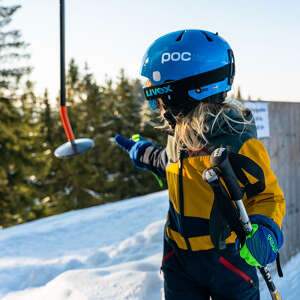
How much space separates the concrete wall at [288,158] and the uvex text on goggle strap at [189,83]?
221cm

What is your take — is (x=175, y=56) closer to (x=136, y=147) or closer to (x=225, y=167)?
(x=225, y=167)

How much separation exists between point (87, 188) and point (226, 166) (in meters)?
24.5

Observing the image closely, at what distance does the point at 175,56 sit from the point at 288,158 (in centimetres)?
305

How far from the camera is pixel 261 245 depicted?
4.07ft

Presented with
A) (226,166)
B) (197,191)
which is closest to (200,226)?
(197,191)

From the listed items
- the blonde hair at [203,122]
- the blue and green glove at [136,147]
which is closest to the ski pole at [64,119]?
the blue and green glove at [136,147]

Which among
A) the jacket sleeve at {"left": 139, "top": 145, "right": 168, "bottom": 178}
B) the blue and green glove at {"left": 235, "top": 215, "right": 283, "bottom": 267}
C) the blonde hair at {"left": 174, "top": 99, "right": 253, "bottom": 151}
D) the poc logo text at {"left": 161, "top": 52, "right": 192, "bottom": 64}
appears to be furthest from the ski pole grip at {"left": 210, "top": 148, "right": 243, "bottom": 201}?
the jacket sleeve at {"left": 139, "top": 145, "right": 168, "bottom": 178}

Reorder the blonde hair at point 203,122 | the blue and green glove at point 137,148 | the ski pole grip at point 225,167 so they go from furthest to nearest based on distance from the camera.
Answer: the blue and green glove at point 137,148 < the blonde hair at point 203,122 < the ski pole grip at point 225,167

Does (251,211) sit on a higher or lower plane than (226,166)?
lower

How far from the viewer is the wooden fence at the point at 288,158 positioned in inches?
152

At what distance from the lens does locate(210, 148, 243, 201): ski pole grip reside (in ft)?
3.94

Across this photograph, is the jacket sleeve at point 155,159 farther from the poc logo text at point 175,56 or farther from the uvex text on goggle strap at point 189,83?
the poc logo text at point 175,56

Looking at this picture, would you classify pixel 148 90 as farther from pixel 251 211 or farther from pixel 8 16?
pixel 8 16

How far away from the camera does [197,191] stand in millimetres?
1589
